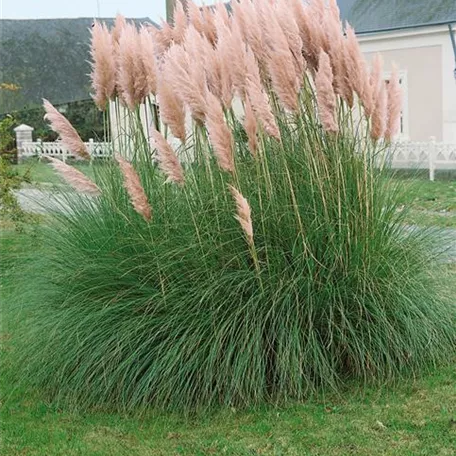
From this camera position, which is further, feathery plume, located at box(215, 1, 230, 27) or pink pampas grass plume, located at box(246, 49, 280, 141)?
feathery plume, located at box(215, 1, 230, 27)

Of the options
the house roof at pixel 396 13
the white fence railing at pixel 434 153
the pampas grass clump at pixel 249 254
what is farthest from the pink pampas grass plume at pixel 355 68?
the house roof at pixel 396 13

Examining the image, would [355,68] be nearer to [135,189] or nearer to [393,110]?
[393,110]

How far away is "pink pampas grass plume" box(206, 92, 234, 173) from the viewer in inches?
156

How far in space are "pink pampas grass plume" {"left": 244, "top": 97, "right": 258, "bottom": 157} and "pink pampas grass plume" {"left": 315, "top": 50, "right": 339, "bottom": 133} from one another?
Result: 1.16 ft

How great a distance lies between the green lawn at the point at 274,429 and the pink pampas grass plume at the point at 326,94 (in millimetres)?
1347

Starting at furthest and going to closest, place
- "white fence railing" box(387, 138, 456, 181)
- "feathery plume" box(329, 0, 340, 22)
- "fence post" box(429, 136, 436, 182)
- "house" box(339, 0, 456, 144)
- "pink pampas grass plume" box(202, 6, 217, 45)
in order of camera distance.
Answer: "house" box(339, 0, 456, 144)
"white fence railing" box(387, 138, 456, 181)
"fence post" box(429, 136, 436, 182)
"pink pampas grass plume" box(202, 6, 217, 45)
"feathery plume" box(329, 0, 340, 22)

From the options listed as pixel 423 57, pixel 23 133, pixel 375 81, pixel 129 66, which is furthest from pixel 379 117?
pixel 23 133

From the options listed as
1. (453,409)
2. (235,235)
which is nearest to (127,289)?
(235,235)

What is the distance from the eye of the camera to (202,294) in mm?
4113

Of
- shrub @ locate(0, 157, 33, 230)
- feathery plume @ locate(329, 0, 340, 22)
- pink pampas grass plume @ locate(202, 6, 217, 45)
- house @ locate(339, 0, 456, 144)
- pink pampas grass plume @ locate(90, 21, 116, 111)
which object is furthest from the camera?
house @ locate(339, 0, 456, 144)

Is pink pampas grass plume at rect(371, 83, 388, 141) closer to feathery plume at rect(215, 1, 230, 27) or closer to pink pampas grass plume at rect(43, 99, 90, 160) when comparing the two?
feathery plume at rect(215, 1, 230, 27)

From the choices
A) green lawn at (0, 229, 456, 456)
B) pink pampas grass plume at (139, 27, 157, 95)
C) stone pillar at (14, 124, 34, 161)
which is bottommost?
green lawn at (0, 229, 456, 456)

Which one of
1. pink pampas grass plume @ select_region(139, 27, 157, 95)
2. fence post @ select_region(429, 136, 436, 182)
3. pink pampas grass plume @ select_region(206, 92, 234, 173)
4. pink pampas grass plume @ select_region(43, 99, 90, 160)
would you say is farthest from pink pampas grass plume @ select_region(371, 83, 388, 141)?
fence post @ select_region(429, 136, 436, 182)

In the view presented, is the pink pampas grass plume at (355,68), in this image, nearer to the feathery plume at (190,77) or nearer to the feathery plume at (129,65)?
the feathery plume at (190,77)
